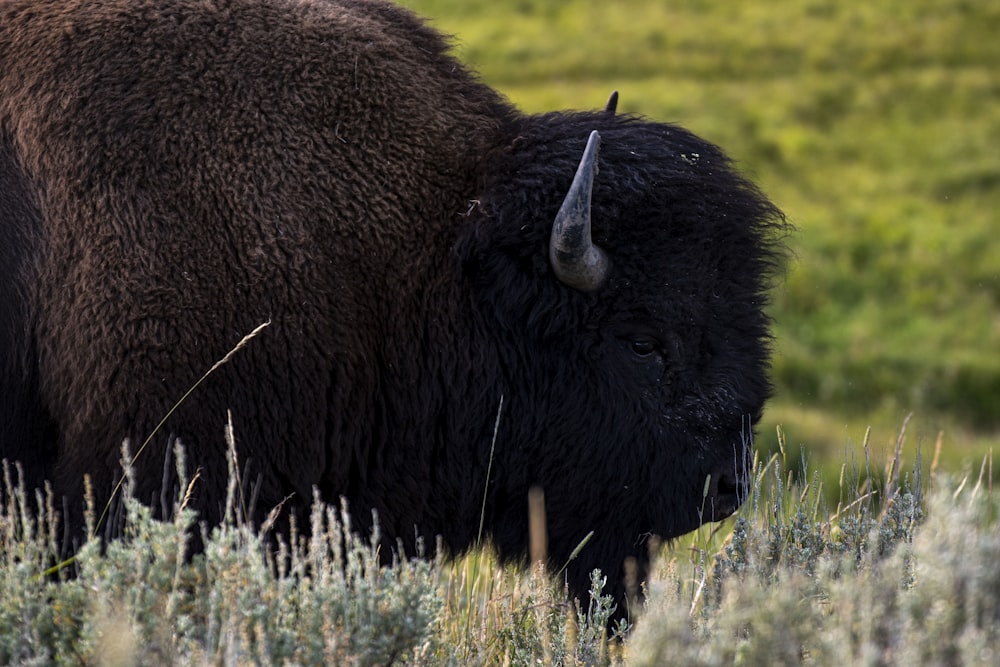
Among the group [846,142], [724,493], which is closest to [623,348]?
[724,493]

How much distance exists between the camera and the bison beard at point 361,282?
386cm

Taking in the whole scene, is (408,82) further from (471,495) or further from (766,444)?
(766,444)

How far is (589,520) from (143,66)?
2291mm

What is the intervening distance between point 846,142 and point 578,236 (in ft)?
68.1

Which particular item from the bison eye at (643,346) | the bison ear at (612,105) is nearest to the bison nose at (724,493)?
the bison eye at (643,346)

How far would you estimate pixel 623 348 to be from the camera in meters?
4.28

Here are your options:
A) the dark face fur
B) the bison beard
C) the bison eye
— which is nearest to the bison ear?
the bison beard

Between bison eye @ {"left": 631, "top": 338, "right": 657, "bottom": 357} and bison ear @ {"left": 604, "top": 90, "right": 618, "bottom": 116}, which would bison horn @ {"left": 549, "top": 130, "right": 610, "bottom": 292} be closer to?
bison eye @ {"left": 631, "top": 338, "right": 657, "bottom": 357}

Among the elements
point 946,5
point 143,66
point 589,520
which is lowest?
point 589,520

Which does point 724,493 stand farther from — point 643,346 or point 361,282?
point 361,282

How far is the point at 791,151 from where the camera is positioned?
74.7 feet

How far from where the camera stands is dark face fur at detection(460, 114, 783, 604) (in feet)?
13.9

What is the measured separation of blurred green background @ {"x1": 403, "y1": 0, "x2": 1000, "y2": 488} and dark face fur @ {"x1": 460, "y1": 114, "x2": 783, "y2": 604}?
942 centimetres

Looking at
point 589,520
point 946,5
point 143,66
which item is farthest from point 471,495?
point 946,5
